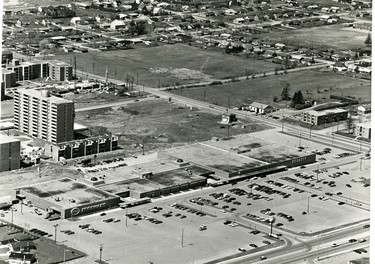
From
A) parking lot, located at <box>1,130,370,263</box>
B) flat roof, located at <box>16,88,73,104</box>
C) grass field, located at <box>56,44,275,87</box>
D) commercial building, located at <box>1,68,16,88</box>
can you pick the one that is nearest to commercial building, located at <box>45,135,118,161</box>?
flat roof, located at <box>16,88,73,104</box>

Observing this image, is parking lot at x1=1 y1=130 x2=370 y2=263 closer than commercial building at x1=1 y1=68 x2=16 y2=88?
Yes

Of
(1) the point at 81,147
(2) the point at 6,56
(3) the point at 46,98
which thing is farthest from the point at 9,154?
(2) the point at 6,56

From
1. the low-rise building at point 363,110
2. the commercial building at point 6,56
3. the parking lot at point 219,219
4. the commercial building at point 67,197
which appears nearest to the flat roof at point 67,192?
the commercial building at point 67,197

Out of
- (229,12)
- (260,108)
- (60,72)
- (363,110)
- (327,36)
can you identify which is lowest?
(363,110)

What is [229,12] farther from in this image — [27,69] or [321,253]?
[321,253]

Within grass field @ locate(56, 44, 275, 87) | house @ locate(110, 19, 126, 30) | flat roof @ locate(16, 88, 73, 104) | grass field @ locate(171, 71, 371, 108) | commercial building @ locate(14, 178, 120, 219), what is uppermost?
flat roof @ locate(16, 88, 73, 104)

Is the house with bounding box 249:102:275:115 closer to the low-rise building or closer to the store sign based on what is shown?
the low-rise building
